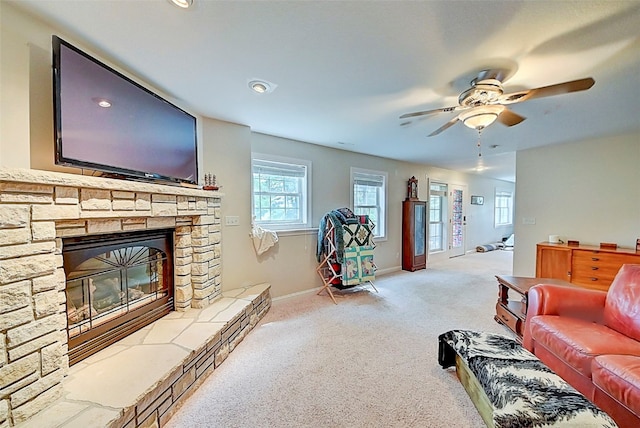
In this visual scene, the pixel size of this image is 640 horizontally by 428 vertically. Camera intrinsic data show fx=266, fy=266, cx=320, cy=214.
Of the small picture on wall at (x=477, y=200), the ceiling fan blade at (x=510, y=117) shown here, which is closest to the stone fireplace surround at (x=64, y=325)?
the ceiling fan blade at (x=510, y=117)

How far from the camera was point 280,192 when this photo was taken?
12.5ft

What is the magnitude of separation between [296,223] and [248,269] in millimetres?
990

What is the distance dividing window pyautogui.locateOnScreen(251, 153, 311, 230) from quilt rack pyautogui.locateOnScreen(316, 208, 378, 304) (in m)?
0.42

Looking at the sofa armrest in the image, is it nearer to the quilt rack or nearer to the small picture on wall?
the quilt rack

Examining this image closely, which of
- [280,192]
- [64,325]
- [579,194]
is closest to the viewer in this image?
[64,325]

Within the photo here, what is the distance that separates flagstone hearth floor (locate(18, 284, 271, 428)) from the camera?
127 centimetres

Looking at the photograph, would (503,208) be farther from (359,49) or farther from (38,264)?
(38,264)

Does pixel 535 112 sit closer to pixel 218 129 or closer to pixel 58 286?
pixel 218 129

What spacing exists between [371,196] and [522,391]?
393 centimetres

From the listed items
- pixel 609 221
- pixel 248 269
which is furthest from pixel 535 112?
pixel 248 269

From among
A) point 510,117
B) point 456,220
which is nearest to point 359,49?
point 510,117

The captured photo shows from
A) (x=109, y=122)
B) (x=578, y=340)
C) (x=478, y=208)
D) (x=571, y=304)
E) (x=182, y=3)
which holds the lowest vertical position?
(x=578, y=340)

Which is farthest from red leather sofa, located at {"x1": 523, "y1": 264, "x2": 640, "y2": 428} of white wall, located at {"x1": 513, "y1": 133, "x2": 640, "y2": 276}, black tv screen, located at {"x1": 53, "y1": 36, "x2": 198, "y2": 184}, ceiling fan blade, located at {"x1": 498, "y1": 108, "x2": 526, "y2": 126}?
black tv screen, located at {"x1": 53, "y1": 36, "x2": 198, "y2": 184}

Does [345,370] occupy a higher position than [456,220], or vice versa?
[456,220]
